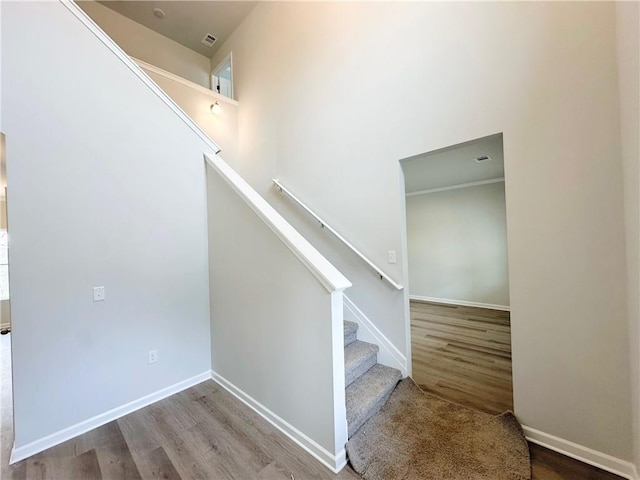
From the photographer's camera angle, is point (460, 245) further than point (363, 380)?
Yes

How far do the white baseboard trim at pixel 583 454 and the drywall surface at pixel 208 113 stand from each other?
15.9ft

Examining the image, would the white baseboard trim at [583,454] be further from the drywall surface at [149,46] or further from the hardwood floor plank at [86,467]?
the drywall surface at [149,46]

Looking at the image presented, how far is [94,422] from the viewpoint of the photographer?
6.68 feet

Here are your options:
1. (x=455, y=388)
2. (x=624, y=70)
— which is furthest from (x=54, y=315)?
(x=624, y=70)

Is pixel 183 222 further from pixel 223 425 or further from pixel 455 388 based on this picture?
pixel 455 388

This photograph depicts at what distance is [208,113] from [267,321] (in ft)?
12.3

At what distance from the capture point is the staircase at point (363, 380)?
1.90m

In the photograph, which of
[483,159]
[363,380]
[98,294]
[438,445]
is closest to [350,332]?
[363,380]

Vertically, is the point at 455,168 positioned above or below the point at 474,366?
above

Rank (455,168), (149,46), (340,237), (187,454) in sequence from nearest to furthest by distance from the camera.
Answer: (187,454) < (340,237) < (455,168) < (149,46)

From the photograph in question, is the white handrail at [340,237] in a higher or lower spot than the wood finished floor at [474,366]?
higher

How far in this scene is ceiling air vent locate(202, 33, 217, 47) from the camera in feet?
15.4

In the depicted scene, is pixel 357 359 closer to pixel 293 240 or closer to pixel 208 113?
pixel 293 240

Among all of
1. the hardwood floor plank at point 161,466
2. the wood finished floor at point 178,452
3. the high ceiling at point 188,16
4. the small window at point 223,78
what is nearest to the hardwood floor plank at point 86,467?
the wood finished floor at point 178,452
